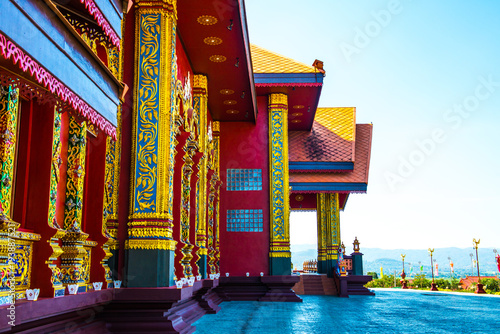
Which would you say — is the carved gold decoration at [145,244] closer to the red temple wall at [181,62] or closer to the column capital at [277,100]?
the red temple wall at [181,62]

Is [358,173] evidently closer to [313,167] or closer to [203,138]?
[313,167]

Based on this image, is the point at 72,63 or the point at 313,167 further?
the point at 313,167

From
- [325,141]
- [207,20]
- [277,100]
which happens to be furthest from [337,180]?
[207,20]

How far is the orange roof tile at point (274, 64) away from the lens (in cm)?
1335

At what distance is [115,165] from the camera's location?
19.9 feet

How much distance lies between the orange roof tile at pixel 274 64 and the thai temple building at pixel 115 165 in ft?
1.94

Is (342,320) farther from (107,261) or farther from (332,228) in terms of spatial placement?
(332,228)

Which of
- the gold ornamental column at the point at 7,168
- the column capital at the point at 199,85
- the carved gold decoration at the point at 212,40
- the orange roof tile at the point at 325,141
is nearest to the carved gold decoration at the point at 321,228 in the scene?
the orange roof tile at the point at 325,141

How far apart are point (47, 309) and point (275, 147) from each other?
33.1ft

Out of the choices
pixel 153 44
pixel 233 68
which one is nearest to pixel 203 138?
pixel 233 68

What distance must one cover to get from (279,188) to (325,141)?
494cm

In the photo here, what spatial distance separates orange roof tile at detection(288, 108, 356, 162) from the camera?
56.2ft

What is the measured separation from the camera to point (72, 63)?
11.2 ft

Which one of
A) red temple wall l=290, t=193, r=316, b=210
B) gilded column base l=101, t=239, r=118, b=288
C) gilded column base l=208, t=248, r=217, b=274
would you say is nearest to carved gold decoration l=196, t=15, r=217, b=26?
gilded column base l=101, t=239, r=118, b=288
